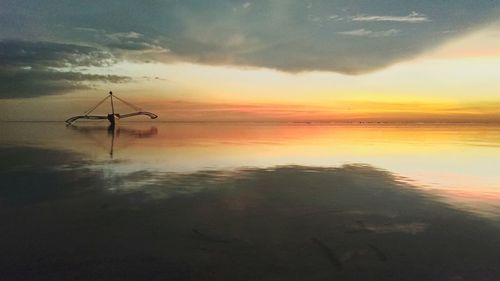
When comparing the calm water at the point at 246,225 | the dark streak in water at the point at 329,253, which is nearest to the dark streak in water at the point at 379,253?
the calm water at the point at 246,225

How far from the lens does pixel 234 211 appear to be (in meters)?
16.2

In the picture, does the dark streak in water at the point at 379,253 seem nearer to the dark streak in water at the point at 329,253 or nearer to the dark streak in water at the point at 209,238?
the dark streak in water at the point at 329,253

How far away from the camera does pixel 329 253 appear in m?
11.1

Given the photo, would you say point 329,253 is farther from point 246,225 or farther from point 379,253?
point 246,225

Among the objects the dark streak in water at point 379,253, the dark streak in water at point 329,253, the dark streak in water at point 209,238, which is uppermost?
the dark streak in water at point 379,253

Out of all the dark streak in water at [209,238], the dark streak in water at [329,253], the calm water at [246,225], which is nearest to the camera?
the calm water at [246,225]

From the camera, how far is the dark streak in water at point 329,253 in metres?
10.3

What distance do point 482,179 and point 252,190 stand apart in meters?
15.0

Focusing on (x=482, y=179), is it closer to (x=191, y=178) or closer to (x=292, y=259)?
(x=191, y=178)

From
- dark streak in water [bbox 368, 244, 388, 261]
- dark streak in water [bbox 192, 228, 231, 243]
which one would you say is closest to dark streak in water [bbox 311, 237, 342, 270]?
dark streak in water [bbox 368, 244, 388, 261]

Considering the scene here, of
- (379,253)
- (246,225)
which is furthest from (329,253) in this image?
(246,225)

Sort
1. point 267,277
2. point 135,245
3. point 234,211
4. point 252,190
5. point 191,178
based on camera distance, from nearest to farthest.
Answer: point 267,277, point 135,245, point 234,211, point 252,190, point 191,178

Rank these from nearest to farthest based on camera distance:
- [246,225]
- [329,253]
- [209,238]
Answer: [329,253], [209,238], [246,225]

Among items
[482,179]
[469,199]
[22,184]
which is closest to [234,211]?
[469,199]
